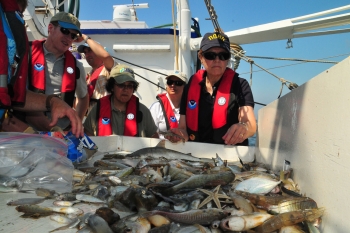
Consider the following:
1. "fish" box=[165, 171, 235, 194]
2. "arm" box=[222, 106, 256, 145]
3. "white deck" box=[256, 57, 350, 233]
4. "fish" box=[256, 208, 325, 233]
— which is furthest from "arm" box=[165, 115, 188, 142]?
"fish" box=[256, 208, 325, 233]

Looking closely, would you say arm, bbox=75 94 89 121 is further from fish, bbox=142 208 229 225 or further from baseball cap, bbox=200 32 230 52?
fish, bbox=142 208 229 225

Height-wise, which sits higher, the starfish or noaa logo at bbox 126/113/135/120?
noaa logo at bbox 126/113/135/120

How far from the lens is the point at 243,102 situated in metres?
3.95

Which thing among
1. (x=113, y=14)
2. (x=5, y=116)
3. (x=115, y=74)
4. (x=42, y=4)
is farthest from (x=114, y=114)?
(x=113, y=14)

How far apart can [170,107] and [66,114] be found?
2878 millimetres

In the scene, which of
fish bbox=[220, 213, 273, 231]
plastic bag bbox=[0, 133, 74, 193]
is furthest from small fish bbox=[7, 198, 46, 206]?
fish bbox=[220, 213, 273, 231]

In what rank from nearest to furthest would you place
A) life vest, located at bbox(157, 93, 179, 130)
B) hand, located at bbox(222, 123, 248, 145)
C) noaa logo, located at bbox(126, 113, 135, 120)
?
hand, located at bbox(222, 123, 248, 145) → noaa logo, located at bbox(126, 113, 135, 120) → life vest, located at bbox(157, 93, 179, 130)

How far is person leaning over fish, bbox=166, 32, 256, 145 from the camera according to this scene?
3.89 meters

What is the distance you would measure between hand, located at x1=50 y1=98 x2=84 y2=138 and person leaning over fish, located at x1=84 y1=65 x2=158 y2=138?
164cm

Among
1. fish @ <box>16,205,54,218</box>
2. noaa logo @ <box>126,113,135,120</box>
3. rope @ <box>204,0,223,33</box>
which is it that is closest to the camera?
fish @ <box>16,205,54,218</box>

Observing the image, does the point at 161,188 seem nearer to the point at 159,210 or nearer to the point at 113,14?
the point at 159,210

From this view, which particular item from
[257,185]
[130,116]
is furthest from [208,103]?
[257,185]

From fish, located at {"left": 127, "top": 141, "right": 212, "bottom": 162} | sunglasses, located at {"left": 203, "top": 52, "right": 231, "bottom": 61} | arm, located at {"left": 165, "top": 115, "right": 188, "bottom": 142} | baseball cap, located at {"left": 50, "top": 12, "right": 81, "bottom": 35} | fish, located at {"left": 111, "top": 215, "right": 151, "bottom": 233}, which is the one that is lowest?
fish, located at {"left": 127, "top": 141, "right": 212, "bottom": 162}

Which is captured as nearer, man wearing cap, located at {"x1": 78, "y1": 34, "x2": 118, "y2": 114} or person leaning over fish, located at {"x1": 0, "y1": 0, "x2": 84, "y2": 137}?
person leaning over fish, located at {"x1": 0, "y1": 0, "x2": 84, "y2": 137}
